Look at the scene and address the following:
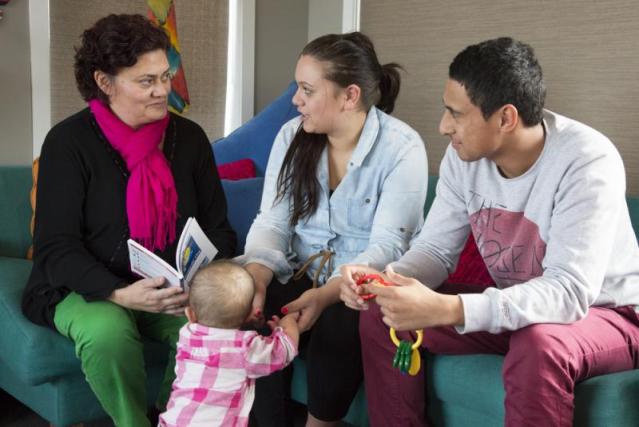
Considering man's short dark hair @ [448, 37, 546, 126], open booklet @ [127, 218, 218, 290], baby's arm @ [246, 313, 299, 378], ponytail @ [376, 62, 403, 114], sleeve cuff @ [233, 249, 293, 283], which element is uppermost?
man's short dark hair @ [448, 37, 546, 126]

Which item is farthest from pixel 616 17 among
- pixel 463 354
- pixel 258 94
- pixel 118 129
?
pixel 258 94

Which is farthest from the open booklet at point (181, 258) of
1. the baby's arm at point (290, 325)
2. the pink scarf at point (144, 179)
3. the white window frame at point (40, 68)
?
the white window frame at point (40, 68)

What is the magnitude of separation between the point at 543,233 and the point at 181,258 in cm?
84

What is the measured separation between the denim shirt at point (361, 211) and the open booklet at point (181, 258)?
20 centimetres

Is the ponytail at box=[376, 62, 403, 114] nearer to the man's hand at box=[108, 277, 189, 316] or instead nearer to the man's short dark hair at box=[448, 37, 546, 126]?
the man's short dark hair at box=[448, 37, 546, 126]

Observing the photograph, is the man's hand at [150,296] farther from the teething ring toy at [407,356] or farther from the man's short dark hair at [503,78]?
the man's short dark hair at [503,78]

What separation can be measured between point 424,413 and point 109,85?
1192 millimetres

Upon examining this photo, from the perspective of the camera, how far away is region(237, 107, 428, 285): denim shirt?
2.17 metres

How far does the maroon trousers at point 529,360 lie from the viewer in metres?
1.51

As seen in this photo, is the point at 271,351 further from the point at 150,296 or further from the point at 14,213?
the point at 14,213

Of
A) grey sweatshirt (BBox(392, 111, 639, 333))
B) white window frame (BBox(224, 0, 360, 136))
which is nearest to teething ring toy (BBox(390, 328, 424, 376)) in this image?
grey sweatshirt (BBox(392, 111, 639, 333))

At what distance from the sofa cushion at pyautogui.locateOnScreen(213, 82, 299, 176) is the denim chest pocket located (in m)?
0.88

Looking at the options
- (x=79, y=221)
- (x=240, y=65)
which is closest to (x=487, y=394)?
(x=79, y=221)

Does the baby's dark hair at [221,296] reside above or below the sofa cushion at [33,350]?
above
